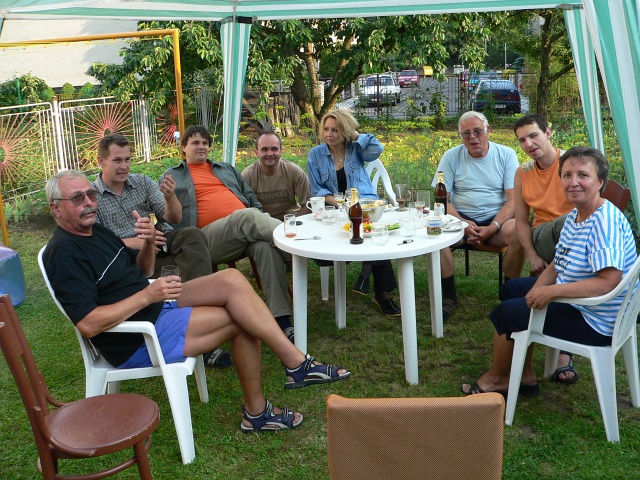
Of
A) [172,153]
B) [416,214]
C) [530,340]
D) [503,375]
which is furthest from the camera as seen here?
[172,153]

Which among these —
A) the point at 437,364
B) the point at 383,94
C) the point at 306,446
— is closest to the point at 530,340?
the point at 437,364

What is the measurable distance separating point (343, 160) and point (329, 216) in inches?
31.3

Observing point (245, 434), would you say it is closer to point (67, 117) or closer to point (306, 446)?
point (306, 446)

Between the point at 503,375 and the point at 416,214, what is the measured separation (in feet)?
3.73

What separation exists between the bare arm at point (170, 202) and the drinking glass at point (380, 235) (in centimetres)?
135

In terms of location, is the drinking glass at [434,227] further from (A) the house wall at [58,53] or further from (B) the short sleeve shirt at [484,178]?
(A) the house wall at [58,53]

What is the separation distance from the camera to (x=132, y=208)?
4.04 meters

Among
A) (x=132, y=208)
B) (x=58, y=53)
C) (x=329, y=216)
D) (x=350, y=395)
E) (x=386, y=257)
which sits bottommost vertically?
(x=350, y=395)

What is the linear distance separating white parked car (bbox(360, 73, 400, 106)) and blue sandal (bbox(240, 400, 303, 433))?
41.0 feet

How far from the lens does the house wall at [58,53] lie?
15.4 m

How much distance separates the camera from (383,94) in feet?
49.3

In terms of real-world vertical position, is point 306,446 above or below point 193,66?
below

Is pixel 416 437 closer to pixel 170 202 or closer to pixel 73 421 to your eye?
pixel 73 421

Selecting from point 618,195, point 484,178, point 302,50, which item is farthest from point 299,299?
point 302,50
